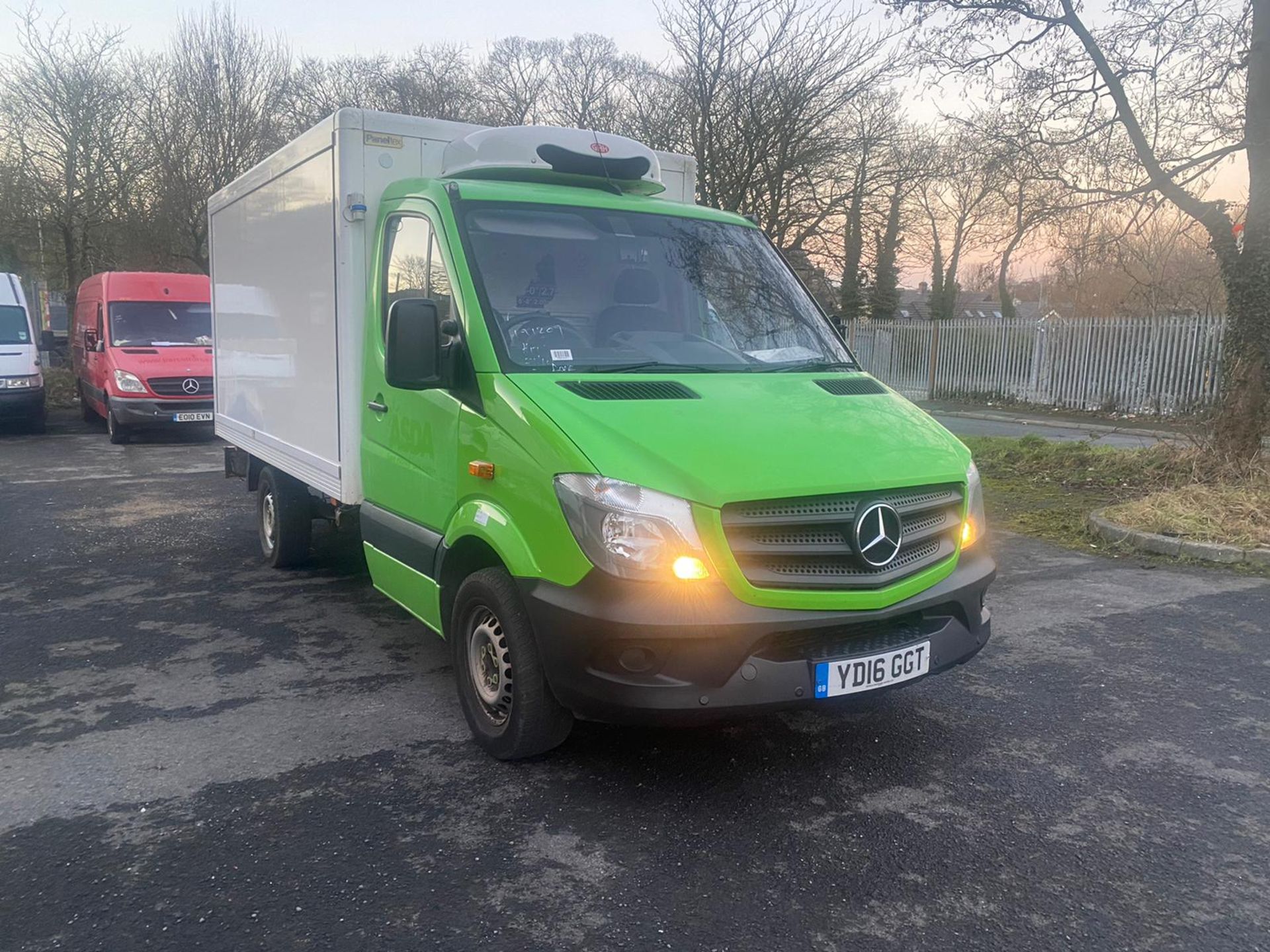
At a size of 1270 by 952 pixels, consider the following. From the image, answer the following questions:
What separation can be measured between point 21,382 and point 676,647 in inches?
601

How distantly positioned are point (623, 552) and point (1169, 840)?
214 cm

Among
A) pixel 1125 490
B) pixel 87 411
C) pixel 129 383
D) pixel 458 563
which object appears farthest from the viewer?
pixel 87 411

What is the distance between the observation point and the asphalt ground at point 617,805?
115 inches

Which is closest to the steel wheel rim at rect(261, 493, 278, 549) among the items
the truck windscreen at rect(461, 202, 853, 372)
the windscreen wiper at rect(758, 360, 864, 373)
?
the truck windscreen at rect(461, 202, 853, 372)

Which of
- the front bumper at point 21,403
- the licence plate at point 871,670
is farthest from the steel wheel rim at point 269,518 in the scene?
the front bumper at point 21,403

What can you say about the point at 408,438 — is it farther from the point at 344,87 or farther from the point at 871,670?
the point at 344,87

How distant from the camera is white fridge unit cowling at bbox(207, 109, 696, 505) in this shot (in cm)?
504

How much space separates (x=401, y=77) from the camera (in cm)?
3195

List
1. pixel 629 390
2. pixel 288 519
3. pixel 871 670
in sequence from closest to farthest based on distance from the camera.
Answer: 1. pixel 871 670
2. pixel 629 390
3. pixel 288 519

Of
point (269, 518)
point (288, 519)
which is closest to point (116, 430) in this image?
point (269, 518)

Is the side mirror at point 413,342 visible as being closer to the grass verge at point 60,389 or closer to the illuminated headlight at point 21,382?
the illuminated headlight at point 21,382

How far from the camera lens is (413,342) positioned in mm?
3887

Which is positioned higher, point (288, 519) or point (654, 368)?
point (654, 368)

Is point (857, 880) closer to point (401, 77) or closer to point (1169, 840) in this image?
point (1169, 840)
